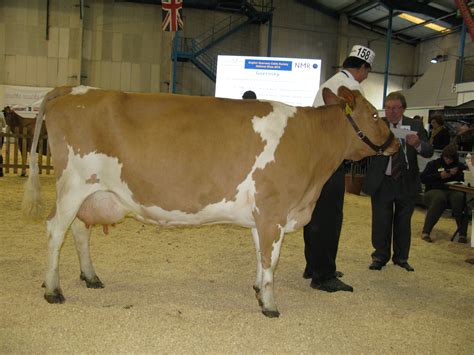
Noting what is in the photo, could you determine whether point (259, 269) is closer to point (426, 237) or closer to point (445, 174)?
point (426, 237)

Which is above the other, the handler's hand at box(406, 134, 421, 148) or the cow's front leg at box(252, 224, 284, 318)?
the handler's hand at box(406, 134, 421, 148)

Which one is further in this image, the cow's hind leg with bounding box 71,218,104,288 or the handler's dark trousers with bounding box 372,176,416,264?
the handler's dark trousers with bounding box 372,176,416,264

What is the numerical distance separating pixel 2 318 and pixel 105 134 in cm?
151

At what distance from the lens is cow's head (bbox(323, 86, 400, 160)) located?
3898mm

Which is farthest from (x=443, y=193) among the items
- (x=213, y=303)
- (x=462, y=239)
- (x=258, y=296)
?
(x=213, y=303)

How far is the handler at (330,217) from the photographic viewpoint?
420 cm

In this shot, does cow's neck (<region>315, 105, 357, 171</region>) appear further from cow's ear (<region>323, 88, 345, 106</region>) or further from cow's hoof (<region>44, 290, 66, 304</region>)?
cow's hoof (<region>44, 290, 66, 304</region>)

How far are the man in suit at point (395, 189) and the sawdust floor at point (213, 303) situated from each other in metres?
0.26

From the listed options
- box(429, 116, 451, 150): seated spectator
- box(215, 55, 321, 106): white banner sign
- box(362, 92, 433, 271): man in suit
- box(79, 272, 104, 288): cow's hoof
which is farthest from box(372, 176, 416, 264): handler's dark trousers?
box(215, 55, 321, 106): white banner sign

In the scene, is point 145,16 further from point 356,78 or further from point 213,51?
point 356,78

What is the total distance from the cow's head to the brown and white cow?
1.55 feet

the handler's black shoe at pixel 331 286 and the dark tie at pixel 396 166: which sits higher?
the dark tie at pixel 396 166

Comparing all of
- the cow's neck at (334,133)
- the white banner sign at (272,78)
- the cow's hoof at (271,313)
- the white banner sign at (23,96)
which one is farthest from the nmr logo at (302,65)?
the white banner sign at (23,96)

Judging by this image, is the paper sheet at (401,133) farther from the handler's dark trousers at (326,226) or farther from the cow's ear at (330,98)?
the cow's ear at (330,98)
